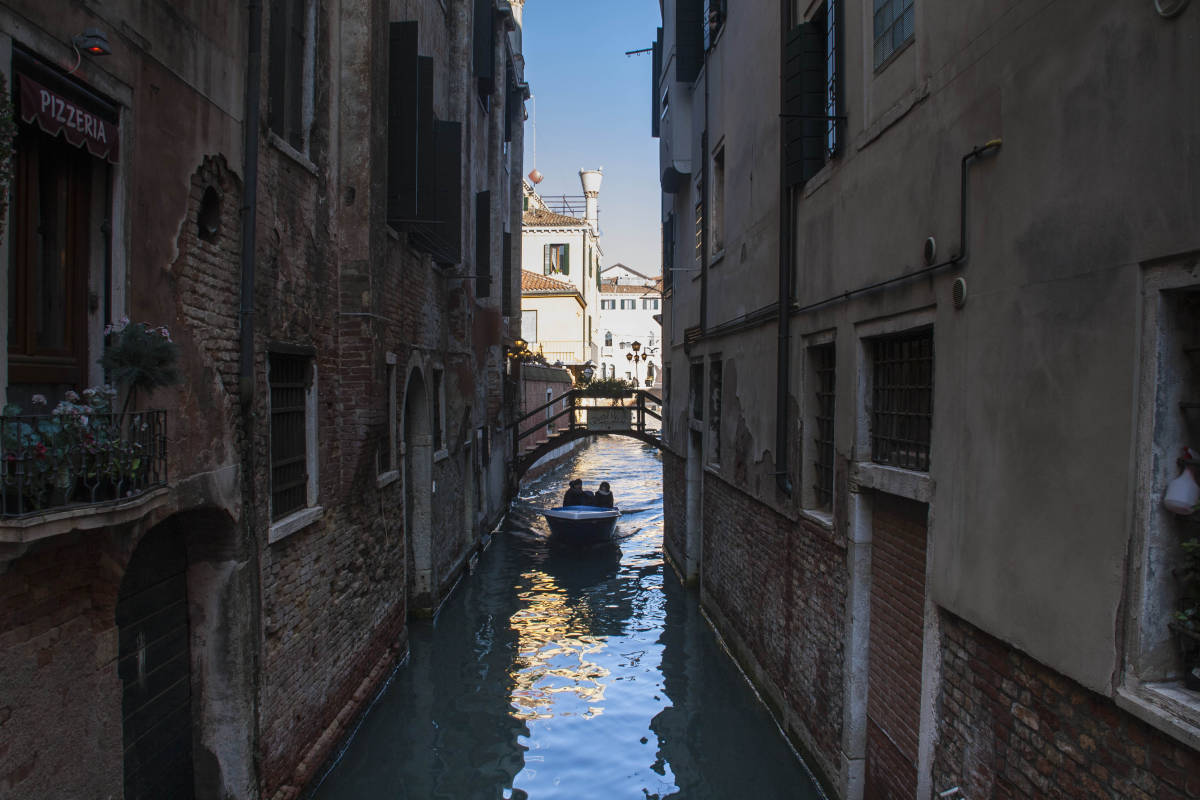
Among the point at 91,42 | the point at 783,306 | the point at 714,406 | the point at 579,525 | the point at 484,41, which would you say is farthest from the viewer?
the point at 579,525

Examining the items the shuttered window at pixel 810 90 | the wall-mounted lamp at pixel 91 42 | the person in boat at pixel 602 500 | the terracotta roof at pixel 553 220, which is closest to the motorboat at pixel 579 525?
the person in boat at pixel 602 500

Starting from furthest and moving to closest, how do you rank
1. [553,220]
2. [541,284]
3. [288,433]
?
[553,220] < [541,284] < [288,433]

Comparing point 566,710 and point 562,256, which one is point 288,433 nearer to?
point 566,710

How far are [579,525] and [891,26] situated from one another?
10945 mm

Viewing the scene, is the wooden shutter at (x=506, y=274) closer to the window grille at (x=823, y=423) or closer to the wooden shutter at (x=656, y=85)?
the wooden shutter at (x=656, y=85)

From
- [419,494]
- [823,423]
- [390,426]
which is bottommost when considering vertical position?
[419,494]

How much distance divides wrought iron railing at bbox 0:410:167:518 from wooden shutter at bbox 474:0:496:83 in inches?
466

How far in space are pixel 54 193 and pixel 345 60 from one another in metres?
4.18

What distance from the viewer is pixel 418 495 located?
10344 millimetres

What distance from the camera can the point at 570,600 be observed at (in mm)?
12070

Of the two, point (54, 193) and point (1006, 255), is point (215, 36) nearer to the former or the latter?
point (54, 193)

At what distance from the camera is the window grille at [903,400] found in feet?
15.4

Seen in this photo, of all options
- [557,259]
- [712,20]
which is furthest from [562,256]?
[712,20]

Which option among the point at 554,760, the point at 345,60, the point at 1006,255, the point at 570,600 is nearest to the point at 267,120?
the point at 345,60
